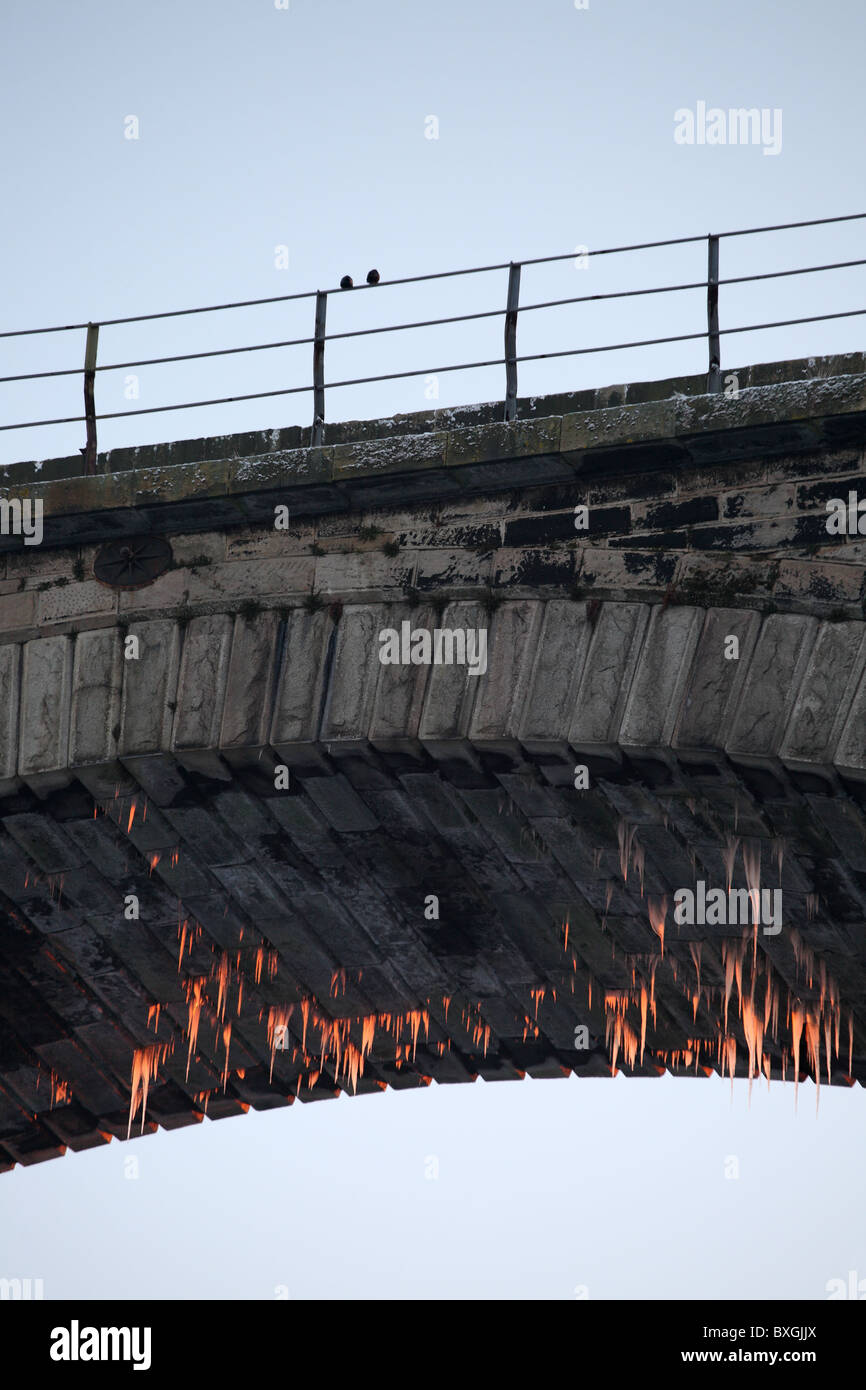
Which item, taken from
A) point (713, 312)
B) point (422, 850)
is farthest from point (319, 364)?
point (422, 850)

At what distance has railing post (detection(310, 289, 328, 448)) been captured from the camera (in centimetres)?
1306

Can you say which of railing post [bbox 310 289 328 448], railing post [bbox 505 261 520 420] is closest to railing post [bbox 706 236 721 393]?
railing post [bbox 505 261 520 420]

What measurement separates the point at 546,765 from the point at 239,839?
2607 millimetres

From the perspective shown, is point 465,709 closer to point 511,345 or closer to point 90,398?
point 511,345

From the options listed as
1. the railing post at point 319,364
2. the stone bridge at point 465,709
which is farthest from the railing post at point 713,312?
the railing post at point 319,364

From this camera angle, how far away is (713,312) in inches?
482

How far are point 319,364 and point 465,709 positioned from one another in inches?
112

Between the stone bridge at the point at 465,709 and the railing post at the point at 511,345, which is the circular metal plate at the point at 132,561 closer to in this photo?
the stone bridge at the point at 465,709

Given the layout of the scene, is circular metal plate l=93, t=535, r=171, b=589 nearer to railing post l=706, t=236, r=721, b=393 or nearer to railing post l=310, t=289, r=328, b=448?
railing post l=310, t=289, r=328, b=448

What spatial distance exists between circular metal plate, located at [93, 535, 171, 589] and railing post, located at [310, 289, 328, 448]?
1.32 metres

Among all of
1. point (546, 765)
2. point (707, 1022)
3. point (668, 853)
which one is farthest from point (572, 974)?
point (546, 765)

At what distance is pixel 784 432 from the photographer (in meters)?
11.7

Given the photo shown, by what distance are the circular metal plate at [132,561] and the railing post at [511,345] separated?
2.58 m

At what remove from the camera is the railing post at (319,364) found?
514 inches
